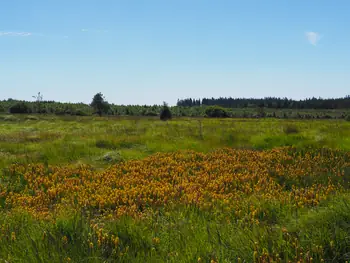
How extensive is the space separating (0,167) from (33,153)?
216cm

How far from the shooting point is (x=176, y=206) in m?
5.52

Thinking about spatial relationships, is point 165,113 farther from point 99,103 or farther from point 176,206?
point 176,206

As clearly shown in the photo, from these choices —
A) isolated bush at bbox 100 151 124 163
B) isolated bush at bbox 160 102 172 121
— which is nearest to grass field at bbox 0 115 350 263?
isolated bush at bbox 100 151 124 163

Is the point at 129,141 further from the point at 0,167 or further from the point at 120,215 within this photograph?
the point at 120,215

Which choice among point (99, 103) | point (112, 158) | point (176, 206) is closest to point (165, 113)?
point (99, 103)

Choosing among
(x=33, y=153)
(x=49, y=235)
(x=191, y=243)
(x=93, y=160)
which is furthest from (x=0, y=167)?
(x=191, y=243)

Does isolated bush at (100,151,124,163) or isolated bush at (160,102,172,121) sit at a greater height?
isolated bush at (160,102,172,121)

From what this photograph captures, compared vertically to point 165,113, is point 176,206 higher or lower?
lower

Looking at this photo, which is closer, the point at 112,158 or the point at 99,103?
the point at 112,158

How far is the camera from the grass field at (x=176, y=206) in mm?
3465

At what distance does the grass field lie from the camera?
346 cm

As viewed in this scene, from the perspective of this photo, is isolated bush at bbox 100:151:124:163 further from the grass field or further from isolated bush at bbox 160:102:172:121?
isolated bush at bbox 160:102:172:121

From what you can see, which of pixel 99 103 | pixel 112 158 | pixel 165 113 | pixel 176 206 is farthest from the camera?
pixel 99 103

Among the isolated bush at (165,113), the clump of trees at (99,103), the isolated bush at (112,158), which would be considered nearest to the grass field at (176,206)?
the isolated bush at (112,158)
